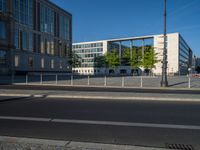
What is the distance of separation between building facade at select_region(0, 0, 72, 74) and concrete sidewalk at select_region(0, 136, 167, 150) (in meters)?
47.9

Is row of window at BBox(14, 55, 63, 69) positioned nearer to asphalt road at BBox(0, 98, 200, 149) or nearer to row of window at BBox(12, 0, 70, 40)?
row of window at BBox(12, 0, 70, 40)

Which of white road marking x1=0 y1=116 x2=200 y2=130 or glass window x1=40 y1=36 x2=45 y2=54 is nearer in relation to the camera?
white road marking x1=0 y1=116 x2=200 y2=130

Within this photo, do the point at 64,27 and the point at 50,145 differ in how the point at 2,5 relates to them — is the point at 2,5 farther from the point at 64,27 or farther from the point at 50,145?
the point at 50,145

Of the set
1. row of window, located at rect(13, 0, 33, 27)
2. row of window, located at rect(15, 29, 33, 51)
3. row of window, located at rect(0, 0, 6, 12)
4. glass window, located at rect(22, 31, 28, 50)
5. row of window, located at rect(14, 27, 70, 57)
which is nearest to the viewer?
row of window, located at rect(0, 0, 6, 12)

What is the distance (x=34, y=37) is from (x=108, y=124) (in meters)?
62.1

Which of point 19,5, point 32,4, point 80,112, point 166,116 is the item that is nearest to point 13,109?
point 80,112

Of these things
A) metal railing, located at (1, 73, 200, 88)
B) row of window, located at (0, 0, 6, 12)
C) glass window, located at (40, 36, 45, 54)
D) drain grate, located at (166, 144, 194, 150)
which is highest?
row of window, located at (0, 0, 6, 12)

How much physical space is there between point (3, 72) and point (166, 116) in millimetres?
47580

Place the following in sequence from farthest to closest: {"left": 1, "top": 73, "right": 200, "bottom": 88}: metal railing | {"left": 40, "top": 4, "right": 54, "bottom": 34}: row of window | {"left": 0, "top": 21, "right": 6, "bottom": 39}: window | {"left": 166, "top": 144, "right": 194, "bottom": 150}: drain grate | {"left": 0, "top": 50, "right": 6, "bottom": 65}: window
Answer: {"left": 40, "top": 4, "right": 54, "bottom": 34}: row of window → {"left": 0, "top": 21, "right": 6, "bottom": 39}: window → {"left": 0, "top": 50, "right": 6, "bottom": 65}: window → {"left": 1, "top": 73, "right": 200, "bottom": 88}: metal railing → {"left": 166, "top": 144, "right": 194, "bottom": 150}: drain grate

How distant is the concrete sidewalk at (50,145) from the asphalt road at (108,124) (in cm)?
40

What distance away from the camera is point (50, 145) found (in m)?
4.72

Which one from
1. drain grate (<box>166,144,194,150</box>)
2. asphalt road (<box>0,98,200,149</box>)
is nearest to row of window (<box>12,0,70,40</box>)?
asphalt road (<box>0,98,200,149</box>)

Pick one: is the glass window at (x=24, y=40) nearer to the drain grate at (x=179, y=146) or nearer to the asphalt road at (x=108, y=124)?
the asphalt road at (x=108, y=124)

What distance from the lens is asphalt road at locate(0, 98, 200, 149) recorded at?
5.51m
